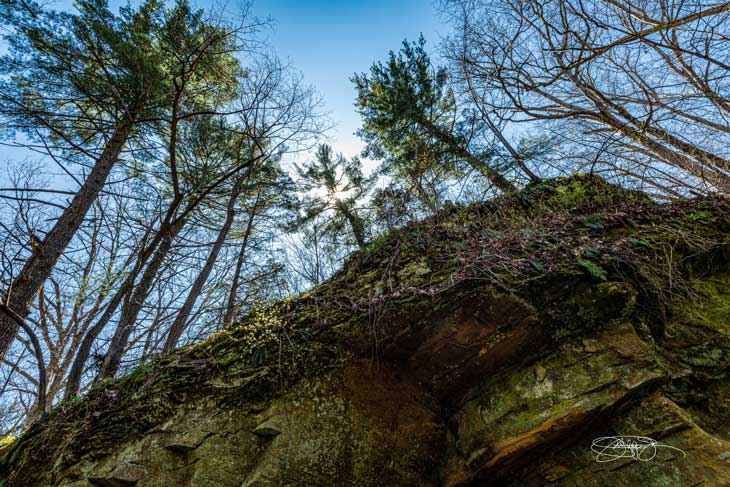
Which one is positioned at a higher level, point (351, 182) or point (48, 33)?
point (48, 33)

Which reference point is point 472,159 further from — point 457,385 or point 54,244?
point 54,244

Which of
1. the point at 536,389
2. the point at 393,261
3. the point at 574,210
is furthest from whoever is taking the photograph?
the point at 574,210

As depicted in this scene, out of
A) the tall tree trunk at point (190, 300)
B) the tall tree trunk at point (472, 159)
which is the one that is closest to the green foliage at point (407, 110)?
the tall tree trunk at point (472, 159)

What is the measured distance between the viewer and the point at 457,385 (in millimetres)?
2904

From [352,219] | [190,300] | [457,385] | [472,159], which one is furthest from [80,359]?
[472,159]

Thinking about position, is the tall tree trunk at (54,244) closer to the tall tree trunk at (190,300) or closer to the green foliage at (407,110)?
the tall tree trunk at (190,300)

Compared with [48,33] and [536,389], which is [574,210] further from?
[48,33]

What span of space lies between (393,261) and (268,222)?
540 cm

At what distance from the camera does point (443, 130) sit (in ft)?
30.7

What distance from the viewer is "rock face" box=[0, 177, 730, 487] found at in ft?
7.54

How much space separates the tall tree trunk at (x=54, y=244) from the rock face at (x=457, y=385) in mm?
2726

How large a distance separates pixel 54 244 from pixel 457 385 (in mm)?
7130

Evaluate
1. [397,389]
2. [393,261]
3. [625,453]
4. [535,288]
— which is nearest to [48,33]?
[393,261]

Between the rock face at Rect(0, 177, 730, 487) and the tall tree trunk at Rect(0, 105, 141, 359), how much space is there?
2726 millimetres
